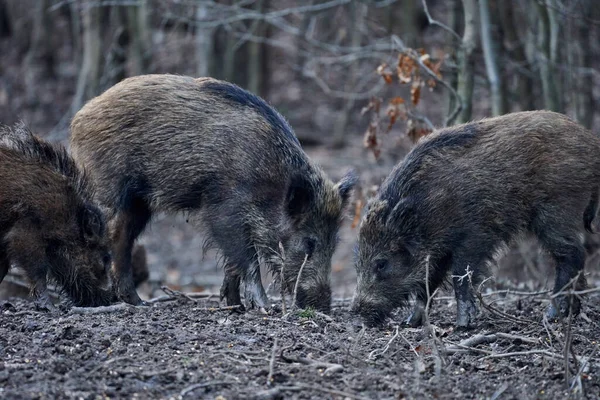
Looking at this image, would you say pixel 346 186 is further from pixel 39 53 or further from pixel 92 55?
pixel 39 53

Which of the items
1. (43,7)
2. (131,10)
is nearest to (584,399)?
(131,10)

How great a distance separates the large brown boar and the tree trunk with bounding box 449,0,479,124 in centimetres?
182

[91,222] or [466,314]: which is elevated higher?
[91,222]

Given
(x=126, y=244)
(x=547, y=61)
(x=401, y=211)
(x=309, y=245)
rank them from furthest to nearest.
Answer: (x=547, y=61)
(x=126, y=244)
(x=309, y=245)
(x=401, y=211)

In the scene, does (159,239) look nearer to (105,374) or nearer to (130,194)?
(130,194)

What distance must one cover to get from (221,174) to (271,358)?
246 centimetres

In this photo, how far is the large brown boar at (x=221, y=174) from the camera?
691cm

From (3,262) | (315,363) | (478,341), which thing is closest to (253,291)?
(3,262)

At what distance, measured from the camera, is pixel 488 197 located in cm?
644

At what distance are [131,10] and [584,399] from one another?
1060cm

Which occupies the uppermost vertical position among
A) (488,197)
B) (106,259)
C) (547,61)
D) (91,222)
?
(547,61)

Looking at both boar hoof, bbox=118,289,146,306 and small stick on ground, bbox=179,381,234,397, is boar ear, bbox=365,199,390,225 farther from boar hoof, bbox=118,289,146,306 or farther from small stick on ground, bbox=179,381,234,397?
small stick on ground, bbox=179,381,234,397

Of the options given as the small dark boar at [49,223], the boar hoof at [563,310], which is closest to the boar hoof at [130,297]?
the small dark boar at [49,223]

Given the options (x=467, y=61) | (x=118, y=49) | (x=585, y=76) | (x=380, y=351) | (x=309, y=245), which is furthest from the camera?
(x=118, y=49)
